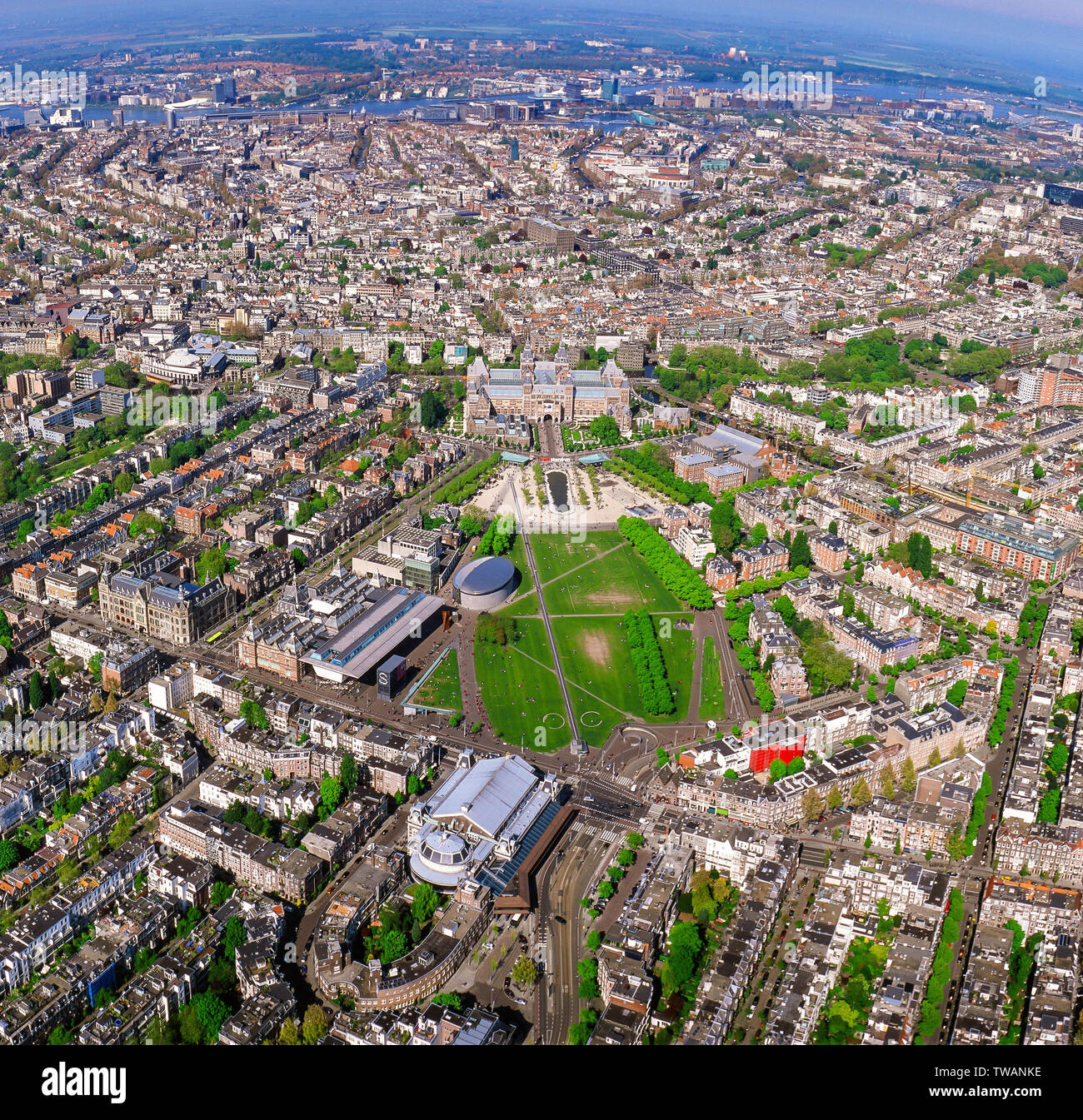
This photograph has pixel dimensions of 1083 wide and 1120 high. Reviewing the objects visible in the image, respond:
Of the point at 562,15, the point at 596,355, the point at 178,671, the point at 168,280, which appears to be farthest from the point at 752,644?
the point at 562,15

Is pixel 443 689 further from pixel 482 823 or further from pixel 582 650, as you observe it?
pixel 482 823

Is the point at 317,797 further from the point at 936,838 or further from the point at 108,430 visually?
the point at 108,430

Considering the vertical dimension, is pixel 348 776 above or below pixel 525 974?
above

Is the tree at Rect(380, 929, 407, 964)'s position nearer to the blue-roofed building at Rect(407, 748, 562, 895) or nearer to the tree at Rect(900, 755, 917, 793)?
the blue-roofed building at Rect(407, 748, 562, 895)

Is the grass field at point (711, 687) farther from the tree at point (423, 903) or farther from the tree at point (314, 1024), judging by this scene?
the tree at point (314, 1024)

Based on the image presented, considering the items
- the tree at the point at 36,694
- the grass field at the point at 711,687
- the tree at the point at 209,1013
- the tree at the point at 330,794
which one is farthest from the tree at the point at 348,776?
the grass field at the point at 711,687

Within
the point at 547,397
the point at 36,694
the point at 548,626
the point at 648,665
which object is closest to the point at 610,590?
the point at 548,626
